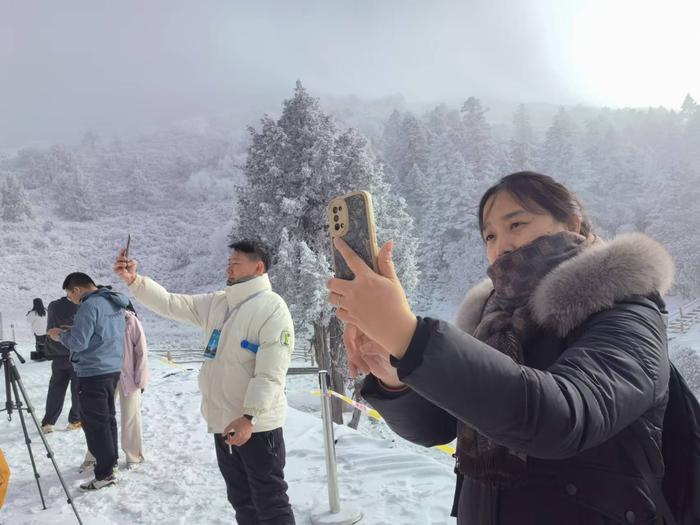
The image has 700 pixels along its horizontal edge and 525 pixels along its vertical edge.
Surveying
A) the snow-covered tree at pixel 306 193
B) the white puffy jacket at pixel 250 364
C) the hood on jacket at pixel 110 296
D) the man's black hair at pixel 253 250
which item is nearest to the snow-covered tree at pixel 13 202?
the snow-covered tree at pixel 306 193

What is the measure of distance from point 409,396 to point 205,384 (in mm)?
2390

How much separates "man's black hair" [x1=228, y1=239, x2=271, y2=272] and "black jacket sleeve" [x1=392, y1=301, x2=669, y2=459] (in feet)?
9.31

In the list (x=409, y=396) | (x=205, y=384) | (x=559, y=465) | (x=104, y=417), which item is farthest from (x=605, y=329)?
(x=104, y=417)

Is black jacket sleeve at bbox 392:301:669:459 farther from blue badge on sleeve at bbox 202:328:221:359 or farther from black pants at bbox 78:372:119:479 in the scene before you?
black pants at bbox 78:372:119:479

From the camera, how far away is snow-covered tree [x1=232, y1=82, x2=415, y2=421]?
13.0m

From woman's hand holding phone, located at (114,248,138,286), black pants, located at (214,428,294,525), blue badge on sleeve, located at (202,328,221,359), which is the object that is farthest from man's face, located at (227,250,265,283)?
black pants, located at (214,428,294,525)

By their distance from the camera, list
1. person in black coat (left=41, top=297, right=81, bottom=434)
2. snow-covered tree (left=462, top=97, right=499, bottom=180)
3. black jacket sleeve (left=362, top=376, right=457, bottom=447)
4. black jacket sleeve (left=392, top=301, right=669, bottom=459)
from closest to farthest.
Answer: black jacket sleeve (left=392, top=301, right=669, bottom=459)
black jacket sleeve (left=362, top=376, right=457, bottom=447)
person in black coat (left=41, top=297, right=81, bottom=434)
snow-covered tree (left=462, top=97, right=499, bottom=180)

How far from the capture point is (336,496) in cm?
399

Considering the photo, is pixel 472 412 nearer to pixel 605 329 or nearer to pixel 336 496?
pixel 605 329

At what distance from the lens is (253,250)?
3.44 m

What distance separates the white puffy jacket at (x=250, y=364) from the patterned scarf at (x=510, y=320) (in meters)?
1.98

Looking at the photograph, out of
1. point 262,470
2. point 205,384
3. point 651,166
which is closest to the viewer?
point 262,470

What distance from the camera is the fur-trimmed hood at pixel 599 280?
1022 millimetres

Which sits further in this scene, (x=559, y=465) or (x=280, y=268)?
(x=280, y=268)
